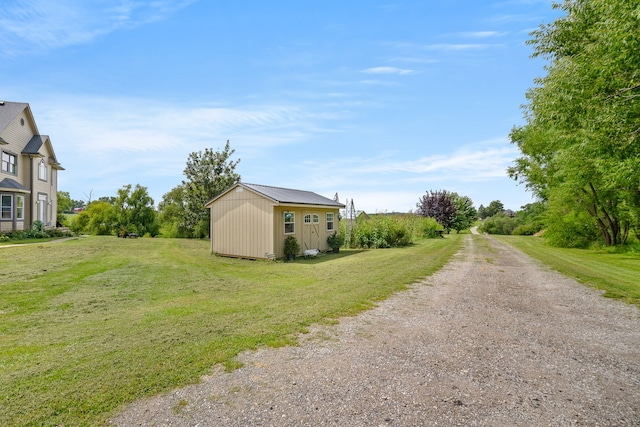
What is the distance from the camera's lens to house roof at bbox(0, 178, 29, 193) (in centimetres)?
1680

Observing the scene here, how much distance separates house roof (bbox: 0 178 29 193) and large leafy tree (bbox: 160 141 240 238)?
927cm

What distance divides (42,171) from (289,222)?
60.8 feet

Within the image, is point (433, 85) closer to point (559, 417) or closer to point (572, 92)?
point (572, 92)

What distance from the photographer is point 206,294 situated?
694 cm

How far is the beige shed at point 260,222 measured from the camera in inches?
519

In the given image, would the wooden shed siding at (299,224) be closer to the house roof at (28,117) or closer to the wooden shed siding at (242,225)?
the wooden shed siding at (242,225)

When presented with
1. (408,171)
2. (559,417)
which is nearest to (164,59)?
(559,417)

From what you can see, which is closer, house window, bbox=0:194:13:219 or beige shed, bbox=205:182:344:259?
beige shed, bbox=205:182:344:259

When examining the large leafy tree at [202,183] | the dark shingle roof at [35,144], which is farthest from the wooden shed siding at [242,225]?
the dark shingle roof at [35,144]

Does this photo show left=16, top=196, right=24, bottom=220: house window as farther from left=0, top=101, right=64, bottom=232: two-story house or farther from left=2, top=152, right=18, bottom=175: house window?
left=2, top=152, right=18, bottom=175: house window

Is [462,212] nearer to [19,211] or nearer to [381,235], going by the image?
[381,235]

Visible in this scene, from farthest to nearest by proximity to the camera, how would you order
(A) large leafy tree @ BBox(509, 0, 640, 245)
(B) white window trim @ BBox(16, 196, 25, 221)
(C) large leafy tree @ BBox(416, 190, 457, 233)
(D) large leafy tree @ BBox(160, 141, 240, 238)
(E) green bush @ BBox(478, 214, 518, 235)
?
(E) green bush @ BBox(478, 214, 518, 235)
(C) large leafy tree @ BBox(416, 190, 457, 233)
(D) large leafy tree @ BBox(160, 141, 240, 238)
(B) white window trim @ BBox(16, 196, 25, 221)
(A) large leafy tree @ BBox(509, 0, 640, 245)

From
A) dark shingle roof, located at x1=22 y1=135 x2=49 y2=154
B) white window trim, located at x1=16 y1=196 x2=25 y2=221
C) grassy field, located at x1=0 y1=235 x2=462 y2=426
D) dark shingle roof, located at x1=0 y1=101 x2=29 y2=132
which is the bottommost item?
grassy field, located at x1=0 y1=235 x2=462 y2=426

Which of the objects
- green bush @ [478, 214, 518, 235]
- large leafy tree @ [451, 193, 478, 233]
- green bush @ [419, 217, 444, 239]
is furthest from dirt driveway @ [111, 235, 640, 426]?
green bush @ [478, 214, 518, 235]
